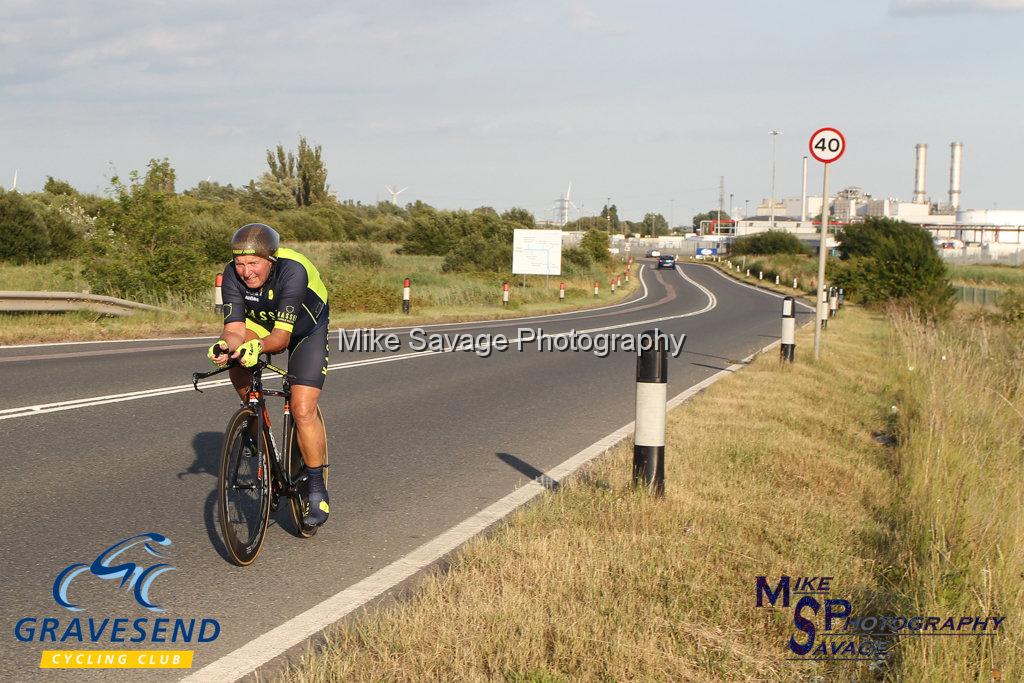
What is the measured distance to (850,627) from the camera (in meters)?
3.72

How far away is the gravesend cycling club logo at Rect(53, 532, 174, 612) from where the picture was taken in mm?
3988

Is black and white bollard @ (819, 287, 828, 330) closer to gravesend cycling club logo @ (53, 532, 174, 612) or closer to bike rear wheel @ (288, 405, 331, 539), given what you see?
bike rear wheel @ (288, 405, 331, 539)

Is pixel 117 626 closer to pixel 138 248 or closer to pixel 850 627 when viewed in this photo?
pixel 850 627

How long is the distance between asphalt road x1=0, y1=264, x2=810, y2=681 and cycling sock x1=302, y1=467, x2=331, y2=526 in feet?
0.53

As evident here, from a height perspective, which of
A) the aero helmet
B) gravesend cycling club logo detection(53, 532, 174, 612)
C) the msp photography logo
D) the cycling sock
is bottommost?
gravesend cycling club logo detection(53, 532, 174, 612)

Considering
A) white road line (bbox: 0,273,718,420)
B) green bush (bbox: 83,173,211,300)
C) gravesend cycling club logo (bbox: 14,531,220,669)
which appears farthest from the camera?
green bush (bbox: 83,173,211,300)

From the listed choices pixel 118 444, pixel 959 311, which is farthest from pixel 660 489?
pixel 959 311

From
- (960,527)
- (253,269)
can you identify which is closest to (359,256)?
(253,269)

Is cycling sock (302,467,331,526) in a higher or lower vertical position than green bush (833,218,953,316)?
lower

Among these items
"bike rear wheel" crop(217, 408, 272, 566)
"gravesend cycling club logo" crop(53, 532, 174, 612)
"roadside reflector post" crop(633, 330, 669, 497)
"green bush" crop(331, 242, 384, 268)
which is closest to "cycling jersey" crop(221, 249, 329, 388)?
"bike rear wheel" crop(217, 408, 272, 566)

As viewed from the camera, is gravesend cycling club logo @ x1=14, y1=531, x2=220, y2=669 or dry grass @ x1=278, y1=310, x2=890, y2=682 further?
gravesend cycling club logo @ x1=14, y1=531, x2=220, y2=669

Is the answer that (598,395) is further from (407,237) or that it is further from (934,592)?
(407,237)

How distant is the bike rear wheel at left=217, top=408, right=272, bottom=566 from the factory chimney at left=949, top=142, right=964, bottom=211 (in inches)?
6792

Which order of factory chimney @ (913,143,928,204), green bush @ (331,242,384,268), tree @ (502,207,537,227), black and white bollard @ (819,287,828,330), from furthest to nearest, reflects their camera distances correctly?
factory chimney @ (913,143,928,204) → tree @ (502,207,537,227) → green bush @ (331,242,384,268) → black and white bollard @ (819,287,828,330)
